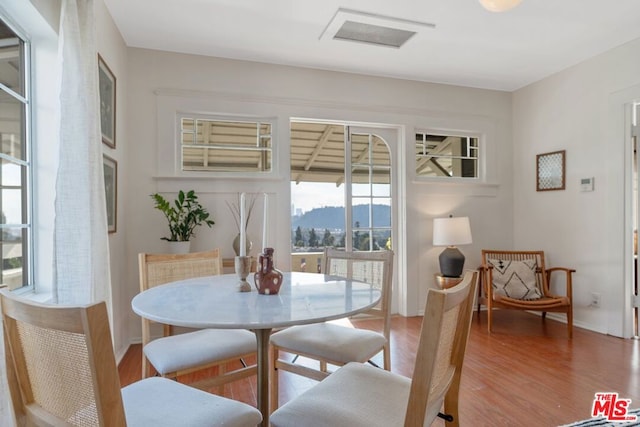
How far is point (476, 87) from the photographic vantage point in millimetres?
4227

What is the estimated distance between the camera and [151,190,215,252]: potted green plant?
3.04 metres

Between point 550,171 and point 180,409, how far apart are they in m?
4.22

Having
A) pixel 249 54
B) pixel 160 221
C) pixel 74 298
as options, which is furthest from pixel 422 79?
pixel 74 298

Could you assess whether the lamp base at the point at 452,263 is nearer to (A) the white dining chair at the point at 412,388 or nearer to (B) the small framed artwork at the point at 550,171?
(B) the small framed artwork at the point at 550,171

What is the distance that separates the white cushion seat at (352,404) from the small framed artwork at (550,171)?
11.5 feet

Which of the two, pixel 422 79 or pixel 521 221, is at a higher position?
pixel 422 79

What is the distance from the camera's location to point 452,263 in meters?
3.68

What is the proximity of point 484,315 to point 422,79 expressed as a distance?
8.95ft

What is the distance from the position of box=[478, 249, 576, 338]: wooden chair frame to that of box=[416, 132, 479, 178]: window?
985mm

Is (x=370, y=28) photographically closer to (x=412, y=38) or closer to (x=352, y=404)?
(x=412, y=38)

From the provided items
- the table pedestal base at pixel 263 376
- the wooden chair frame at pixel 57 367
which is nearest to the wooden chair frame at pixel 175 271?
the table pedestal base at pixel 263 376

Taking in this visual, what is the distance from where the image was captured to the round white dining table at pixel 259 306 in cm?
112

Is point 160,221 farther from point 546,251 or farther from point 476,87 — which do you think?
point 546,251

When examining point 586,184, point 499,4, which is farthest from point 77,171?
point 586,184
